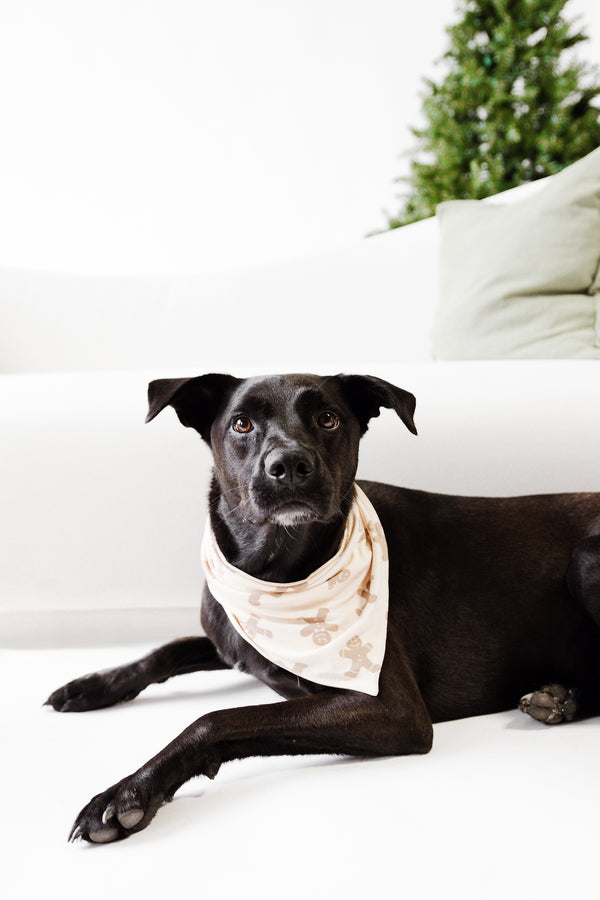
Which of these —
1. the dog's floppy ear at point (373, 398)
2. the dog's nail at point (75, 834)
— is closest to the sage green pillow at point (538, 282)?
the dog's floppy ear at point (373, 398)

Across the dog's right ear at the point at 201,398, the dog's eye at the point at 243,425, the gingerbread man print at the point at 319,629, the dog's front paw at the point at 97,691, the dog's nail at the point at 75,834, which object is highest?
the dog's right ear at the point at 201,398

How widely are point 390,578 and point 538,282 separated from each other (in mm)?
1252

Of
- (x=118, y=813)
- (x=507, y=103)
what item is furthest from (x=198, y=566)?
(x=507, y=103)

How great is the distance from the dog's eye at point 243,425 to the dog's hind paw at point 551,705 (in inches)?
35.4

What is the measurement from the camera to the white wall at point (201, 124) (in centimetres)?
538

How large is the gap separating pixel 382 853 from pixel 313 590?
63 centimetres

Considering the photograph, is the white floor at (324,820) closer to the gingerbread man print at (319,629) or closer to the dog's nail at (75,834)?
the dog's nail at (75,834)

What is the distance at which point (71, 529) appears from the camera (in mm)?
2215

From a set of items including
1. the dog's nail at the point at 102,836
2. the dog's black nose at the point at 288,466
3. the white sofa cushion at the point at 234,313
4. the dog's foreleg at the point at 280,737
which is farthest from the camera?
the white sofa cushion at the point at 234,313

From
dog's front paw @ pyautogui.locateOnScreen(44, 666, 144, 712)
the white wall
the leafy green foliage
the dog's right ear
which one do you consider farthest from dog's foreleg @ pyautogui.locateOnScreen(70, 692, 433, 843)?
the white wall

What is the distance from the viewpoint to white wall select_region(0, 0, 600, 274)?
17.6ft

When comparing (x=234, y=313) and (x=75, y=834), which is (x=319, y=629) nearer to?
(x=75, y=834)

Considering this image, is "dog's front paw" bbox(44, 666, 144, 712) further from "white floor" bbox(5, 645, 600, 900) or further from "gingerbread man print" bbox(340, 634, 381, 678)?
"gingerbread man print" bbox(340, 634, 381, 678)

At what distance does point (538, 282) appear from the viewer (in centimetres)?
252
